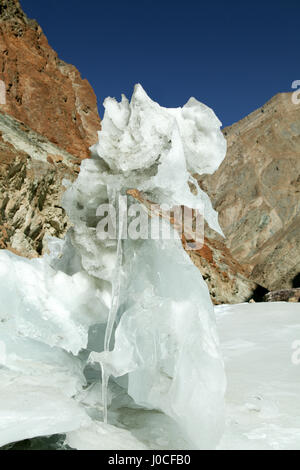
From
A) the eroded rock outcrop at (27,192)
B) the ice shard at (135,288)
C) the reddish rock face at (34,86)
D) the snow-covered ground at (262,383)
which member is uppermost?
the reddish rock face at (34,86)

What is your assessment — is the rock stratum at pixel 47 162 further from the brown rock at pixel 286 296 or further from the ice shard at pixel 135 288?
the ice shard at pixel 135 288

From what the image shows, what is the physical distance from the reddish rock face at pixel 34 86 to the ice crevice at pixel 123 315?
9296 millimetres

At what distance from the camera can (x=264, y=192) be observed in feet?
107

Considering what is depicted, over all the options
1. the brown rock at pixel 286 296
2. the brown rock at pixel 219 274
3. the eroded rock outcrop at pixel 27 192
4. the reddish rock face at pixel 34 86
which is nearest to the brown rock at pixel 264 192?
the brown rock at pixel 219 274

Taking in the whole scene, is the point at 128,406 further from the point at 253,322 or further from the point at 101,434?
the point at 253,322

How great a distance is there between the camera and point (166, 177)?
6.69 feet

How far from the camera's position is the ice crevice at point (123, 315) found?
1.58 meters

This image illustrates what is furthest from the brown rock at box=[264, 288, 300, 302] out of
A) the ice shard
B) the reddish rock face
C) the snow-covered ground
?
the ice shard

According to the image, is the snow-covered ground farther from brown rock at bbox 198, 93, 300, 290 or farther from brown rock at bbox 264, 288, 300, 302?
brown rock at bbox 198, 93, 300, 290

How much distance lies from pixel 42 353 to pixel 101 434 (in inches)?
32.9

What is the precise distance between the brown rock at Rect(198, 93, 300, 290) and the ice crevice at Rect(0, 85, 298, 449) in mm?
22279

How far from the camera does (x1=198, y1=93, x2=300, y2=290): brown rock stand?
84.2 ft

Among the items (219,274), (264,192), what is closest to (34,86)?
(219,274)
